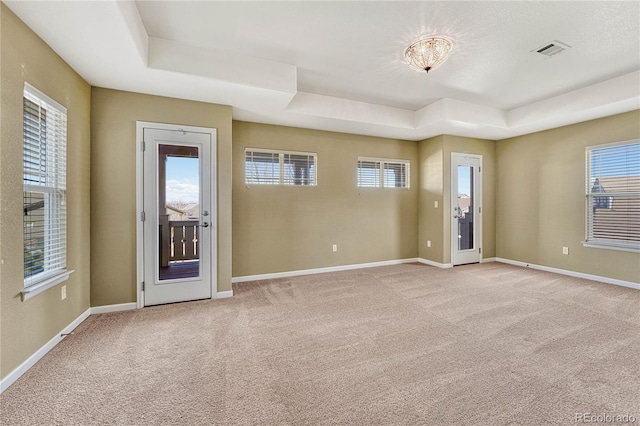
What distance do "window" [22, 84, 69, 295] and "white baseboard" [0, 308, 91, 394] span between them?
50 centimetres

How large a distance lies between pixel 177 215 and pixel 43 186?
1.28 metres

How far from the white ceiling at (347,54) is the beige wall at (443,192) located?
0.98m

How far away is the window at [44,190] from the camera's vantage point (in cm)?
213

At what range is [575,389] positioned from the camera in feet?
6.02

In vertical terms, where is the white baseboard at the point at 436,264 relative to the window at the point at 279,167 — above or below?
below

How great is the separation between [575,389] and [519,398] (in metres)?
0.44

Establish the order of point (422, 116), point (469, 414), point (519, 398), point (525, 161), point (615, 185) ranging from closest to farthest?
1. point (469, 414)
2. point (519, 398)
3. point (615, 185)
4. point (422, 116)
5. point (525, 161)

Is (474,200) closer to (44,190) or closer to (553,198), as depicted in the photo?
(553,198)

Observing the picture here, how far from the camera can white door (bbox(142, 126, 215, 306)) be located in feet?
10.9

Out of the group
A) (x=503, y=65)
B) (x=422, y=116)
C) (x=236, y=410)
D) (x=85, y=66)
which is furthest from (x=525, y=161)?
(x=85, y=66)

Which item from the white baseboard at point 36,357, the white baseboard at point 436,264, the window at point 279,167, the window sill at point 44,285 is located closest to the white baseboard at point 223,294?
the white baseboard at point 36,357

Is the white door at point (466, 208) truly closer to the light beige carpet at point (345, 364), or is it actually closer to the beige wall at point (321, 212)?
the beige wall at point (321, 212)

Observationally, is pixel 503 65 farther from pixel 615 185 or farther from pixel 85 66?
pixel 85 66

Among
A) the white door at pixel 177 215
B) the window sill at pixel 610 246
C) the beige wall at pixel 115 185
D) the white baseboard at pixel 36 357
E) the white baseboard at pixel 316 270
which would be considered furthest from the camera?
the white baseboard at pixel 316 270
